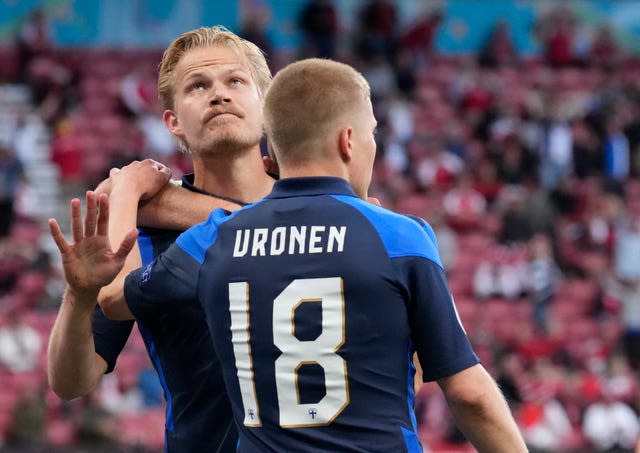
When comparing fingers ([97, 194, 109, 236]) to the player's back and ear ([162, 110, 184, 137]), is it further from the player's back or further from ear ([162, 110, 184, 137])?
ear ([162, 110, 184, 137])

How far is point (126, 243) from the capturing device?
131 inches

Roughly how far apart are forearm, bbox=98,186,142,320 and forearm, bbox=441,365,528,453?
3.24 ft

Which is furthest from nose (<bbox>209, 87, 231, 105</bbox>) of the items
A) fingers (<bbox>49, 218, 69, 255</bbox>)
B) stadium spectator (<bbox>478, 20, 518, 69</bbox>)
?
stadium spectator (<bbox>478, 20, 518, 69</bbox>)

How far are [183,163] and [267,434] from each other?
13.8 m

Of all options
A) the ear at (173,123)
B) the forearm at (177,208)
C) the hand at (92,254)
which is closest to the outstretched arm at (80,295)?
the hand at (92,254)

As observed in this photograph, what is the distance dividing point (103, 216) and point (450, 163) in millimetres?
13904

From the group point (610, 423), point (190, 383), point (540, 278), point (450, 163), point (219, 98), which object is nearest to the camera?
point (190, 383)

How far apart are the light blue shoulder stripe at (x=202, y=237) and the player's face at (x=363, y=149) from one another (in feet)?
0.88

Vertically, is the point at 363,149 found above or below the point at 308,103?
below

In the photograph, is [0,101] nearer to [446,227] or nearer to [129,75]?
[129,75]

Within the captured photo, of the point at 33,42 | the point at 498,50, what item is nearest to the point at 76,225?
the point at 33,42

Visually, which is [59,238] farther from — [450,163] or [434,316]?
[450,163]

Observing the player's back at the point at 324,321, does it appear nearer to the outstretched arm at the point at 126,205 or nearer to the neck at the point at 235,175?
the outstretched arm at the point at 126,205

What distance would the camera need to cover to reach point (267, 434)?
9.87ft
